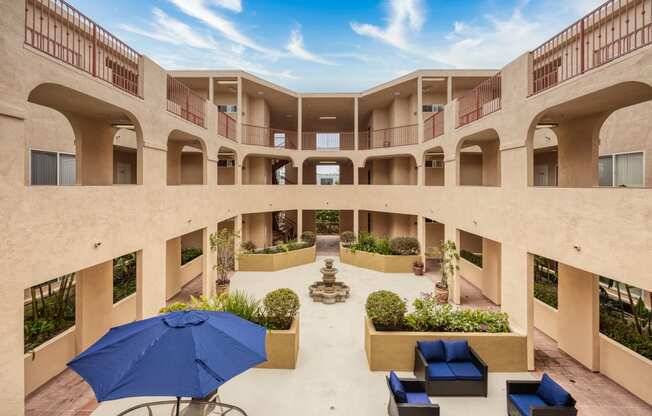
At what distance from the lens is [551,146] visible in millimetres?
14859

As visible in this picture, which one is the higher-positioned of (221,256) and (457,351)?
(221,256)

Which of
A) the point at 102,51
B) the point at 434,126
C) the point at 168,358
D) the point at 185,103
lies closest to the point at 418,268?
the point at 434,126

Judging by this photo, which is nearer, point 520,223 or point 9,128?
point 9,128

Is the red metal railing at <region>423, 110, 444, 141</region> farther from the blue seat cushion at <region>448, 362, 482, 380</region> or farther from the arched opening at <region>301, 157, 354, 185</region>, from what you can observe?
the blue seat cushion at <region>448, 362, 482, 380</region>

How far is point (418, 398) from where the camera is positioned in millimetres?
6531

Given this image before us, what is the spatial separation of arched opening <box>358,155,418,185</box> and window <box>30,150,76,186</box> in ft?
56.0

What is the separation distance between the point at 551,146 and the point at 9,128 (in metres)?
18.8

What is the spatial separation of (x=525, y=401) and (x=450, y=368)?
62.0 inches

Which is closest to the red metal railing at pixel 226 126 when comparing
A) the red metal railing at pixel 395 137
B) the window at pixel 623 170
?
the red metal railing at pixel 395 137

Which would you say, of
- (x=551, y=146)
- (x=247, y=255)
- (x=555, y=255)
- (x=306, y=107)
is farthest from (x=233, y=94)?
(x=555, y=255)

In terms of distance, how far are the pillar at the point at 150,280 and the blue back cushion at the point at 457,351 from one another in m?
8.65

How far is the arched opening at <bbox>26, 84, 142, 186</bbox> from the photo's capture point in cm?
803

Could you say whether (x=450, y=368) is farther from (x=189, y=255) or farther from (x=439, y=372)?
(x=189, y=255)

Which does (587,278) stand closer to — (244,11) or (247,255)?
(247,255)
